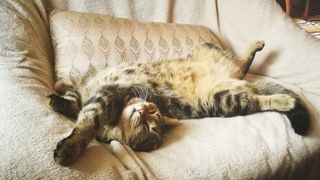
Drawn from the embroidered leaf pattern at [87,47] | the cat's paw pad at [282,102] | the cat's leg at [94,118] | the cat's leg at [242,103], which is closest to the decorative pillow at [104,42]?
the embroidered leaf pattern at [87,47]

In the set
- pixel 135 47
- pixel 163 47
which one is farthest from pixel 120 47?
pixel 163 47

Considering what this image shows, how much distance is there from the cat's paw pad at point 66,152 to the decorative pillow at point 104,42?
22.5 inches

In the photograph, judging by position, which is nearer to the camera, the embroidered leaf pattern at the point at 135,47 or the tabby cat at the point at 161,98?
the tabby cat at the point at 161,98

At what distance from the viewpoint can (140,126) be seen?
3.63ft

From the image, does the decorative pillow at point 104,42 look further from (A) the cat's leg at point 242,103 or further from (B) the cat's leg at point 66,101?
(A) the cat's leg at point 242,103

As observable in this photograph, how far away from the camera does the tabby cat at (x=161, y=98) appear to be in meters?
1.07

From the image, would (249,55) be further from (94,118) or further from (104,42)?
(94,118)

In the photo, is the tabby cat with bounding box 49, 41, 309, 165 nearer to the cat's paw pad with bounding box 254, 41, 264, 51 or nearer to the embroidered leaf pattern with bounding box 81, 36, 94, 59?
the cat's paw pad with bounding box 254, 41, 264, 51

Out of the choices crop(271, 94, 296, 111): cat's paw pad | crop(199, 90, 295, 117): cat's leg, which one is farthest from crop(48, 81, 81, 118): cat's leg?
crop(271, 94, 296, 111): cat's paw pad

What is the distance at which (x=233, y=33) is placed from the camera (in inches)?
69.2

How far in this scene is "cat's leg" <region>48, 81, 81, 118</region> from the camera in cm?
108

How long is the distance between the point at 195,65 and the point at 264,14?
465 mm

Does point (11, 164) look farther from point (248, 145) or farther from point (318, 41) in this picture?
point (318, 41)

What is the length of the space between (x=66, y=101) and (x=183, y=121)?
44 cm
